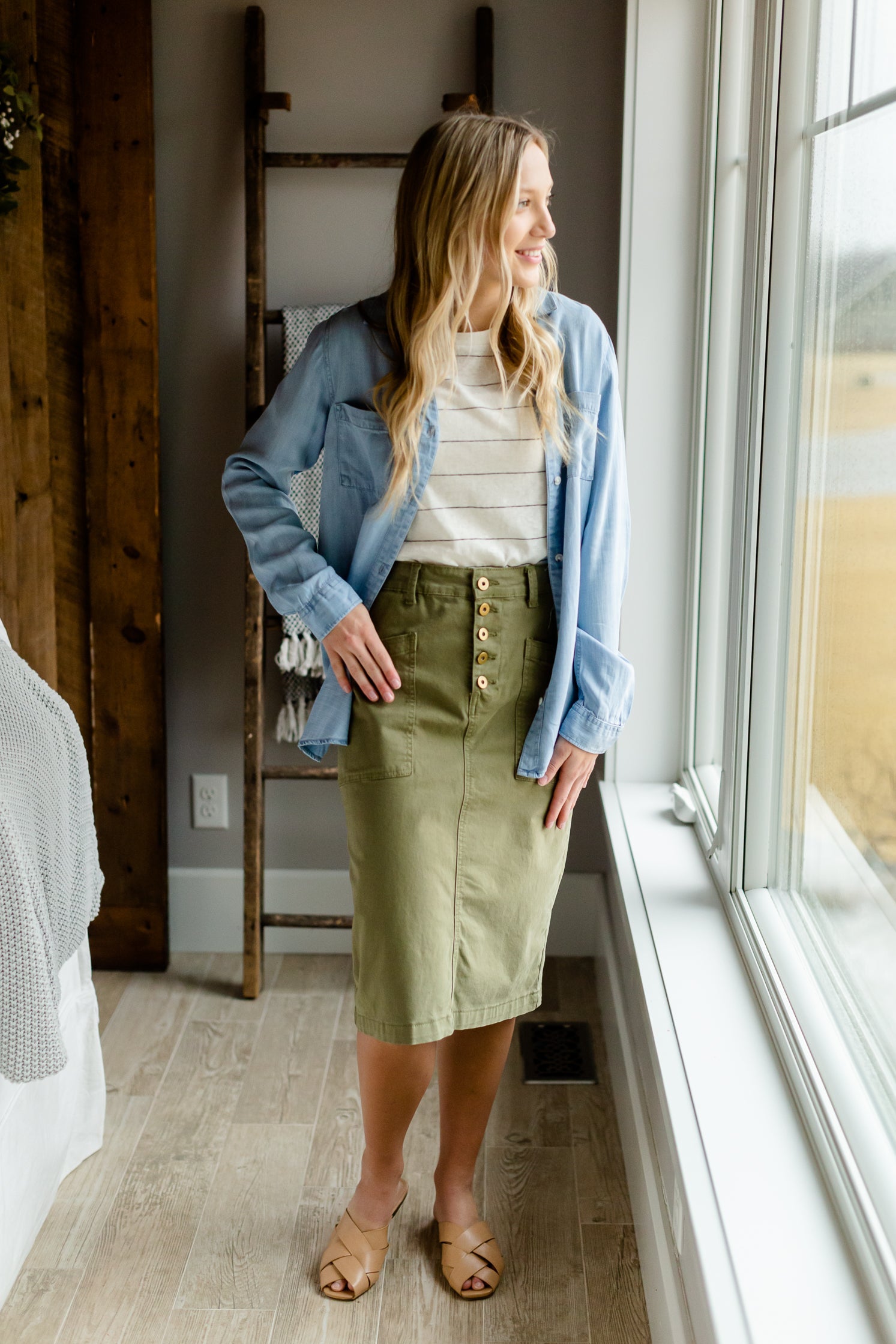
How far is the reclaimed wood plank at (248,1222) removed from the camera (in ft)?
5.53

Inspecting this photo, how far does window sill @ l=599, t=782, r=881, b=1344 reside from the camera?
1050 mm

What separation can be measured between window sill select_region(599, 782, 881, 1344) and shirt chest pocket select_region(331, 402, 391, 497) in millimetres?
762

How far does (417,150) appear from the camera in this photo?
1.47m

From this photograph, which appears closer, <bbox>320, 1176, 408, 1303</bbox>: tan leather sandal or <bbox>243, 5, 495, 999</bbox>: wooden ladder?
<bbox>320, 1176, 408, 1303</bbox>: tan leather sandal

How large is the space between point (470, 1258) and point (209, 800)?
128 centimetres

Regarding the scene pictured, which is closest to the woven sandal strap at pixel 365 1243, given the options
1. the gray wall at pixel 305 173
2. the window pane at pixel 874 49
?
the gray wall at pixel 305 173

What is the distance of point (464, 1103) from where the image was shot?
1752 millimetres

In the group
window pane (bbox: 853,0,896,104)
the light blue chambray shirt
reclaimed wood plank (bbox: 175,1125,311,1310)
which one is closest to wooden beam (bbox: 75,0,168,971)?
reclaimed wood plank (bbox: 175,1125,311,1310)

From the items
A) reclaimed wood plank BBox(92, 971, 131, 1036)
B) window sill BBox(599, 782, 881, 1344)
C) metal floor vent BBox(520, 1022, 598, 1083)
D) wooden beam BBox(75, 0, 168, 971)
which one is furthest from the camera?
reclaimed wood plank BBox(92, 971, 131, 1036)

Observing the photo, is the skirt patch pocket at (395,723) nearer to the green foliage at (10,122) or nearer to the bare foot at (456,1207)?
the bare foot at (456,1207)

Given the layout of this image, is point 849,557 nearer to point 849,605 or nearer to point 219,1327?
point 849,605

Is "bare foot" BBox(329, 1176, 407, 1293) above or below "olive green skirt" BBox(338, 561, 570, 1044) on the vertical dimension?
below

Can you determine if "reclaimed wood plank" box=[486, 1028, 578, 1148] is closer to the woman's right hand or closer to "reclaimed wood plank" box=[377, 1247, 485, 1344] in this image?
"reclaimed wood plank" box=[377, 1247, 485, 1344]

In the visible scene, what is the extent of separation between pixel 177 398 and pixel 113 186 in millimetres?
431
